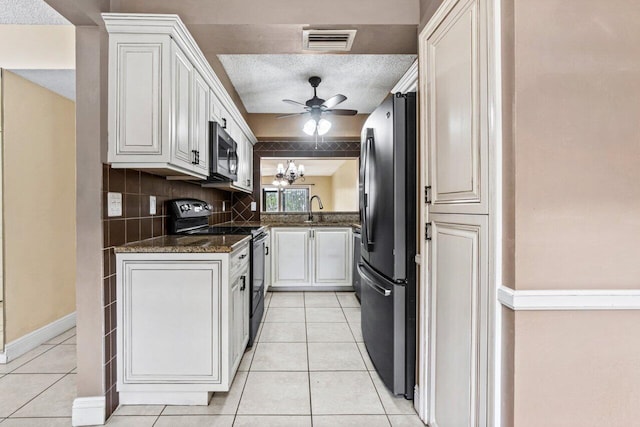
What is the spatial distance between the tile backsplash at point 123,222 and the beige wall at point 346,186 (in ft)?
11.3

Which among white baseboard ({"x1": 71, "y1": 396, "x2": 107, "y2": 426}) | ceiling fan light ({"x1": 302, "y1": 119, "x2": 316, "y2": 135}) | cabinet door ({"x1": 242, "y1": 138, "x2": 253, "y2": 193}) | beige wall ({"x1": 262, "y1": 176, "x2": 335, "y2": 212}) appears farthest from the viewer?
beige wall ({"x1": 262, "y1": 176, "x2": 335, "y2": 212})

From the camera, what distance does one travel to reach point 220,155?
2.47 metres

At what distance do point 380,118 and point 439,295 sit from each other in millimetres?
1129

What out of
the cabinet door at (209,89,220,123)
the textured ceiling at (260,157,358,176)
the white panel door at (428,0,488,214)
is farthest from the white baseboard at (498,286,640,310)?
the textured ceiling at (260,157,358,176)

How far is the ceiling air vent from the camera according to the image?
187cm

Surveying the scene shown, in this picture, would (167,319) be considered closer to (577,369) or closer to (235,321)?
(235,321)

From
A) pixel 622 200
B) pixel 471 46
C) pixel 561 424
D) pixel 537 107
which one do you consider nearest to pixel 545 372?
pixel 561 424

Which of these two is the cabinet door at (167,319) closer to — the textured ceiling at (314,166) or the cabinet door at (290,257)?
the cabinet door at (290,257)

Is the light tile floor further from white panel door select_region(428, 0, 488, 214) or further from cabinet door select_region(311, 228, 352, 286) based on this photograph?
cabinet door select_region(311, 228, 352, 286)

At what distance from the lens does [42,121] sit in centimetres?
252

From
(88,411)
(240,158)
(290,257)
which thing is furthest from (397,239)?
(290,257)

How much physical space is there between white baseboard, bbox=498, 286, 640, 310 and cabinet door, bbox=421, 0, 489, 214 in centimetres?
30

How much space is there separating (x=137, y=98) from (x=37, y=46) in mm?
1265

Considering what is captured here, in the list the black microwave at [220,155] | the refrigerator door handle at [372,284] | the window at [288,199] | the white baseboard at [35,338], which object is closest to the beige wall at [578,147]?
the refrigerator door handle at [372,284]
